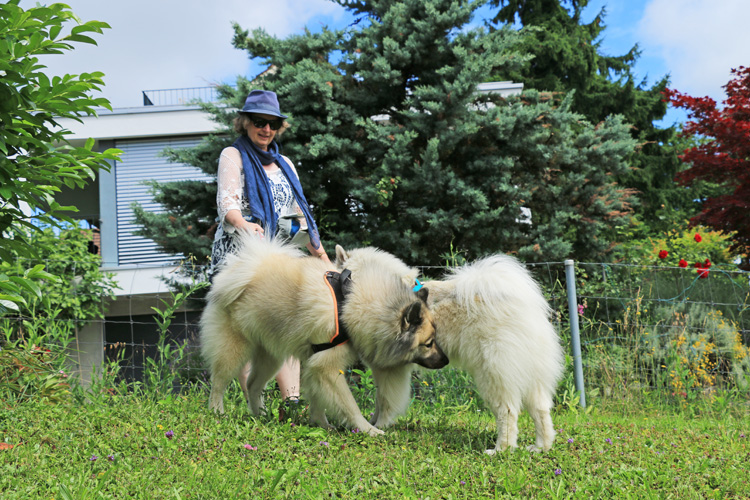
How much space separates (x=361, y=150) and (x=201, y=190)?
2.17 meters

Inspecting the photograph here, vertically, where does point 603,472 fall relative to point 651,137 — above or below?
below

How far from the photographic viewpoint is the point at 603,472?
3.01m

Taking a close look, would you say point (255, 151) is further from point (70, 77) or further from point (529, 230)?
point (529, 230)

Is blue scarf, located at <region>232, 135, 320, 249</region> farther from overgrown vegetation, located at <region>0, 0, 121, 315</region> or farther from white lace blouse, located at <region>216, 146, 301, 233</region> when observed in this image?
overgrown vegetation, located at <region>0, 0, 121, 315</region>

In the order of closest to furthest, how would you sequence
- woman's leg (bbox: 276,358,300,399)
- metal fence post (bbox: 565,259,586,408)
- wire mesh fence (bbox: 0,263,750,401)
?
woman's leg (bbox: 276,358,300,399) → metal fence post (bbox: 565,259,586,408) → wire mesh fence (bbox: 0,263,750,401)

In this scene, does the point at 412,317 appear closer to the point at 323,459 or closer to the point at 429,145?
the point at 323,459

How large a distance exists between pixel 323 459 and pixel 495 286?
1351mm

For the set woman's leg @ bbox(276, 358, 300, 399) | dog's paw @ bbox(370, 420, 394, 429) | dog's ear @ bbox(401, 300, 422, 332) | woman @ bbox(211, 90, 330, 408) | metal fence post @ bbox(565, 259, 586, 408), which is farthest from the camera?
metal fence post @ bbox(565, 259, 586, 408)

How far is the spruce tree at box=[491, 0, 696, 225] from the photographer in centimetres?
1808

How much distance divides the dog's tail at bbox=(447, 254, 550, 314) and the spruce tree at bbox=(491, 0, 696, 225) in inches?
594

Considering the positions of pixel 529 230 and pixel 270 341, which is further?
pixel 529 230

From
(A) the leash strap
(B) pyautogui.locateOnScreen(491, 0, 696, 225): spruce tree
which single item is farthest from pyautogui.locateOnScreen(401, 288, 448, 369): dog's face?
(B) pyautogui.locateOnScreen(491, 0, 696, 225): spruce tree

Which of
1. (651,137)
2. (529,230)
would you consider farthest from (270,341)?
(651,137)

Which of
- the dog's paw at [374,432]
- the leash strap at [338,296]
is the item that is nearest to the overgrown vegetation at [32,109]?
the leash strap at [338,296]
